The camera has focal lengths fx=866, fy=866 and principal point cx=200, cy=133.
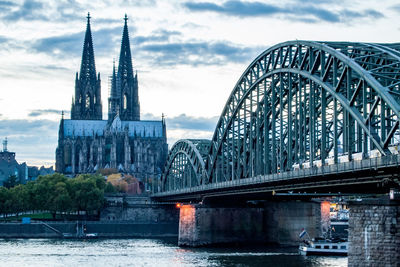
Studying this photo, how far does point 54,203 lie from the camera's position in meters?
161

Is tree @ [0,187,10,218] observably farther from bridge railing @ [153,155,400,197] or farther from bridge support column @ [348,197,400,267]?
bridge support column @ [348,197,400,267]

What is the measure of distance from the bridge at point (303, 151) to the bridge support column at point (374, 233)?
0.20ft

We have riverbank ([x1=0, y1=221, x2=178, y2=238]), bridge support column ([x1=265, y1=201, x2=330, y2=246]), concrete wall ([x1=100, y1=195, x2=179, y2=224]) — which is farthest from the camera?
concrete wall ([x1=100, y1=195, x2=179, y2=224])

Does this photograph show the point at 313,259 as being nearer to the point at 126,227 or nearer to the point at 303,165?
the point at 303,165

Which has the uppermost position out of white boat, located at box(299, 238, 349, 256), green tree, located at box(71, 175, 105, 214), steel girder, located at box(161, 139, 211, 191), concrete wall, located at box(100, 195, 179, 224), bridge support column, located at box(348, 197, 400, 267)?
steel girder, located at box(161, 139, 211, 191)

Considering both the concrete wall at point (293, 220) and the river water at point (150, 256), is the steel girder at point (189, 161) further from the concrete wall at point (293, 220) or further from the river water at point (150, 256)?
the river water at point (150, 256)

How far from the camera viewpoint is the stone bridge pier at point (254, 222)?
356 ft

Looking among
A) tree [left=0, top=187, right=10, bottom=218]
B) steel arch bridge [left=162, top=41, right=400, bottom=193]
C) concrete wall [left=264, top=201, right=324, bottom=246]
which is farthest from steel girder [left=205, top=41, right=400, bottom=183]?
tree [left=0, top=187, right=10, bottom=218]

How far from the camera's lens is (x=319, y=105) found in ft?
245

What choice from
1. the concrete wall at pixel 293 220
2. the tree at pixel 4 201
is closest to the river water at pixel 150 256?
the concrete wall at pixel 293 220

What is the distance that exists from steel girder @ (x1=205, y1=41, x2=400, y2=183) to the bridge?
11 centimetres

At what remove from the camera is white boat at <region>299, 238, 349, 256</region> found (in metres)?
92.6

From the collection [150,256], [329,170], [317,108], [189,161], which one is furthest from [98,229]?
[329,170]

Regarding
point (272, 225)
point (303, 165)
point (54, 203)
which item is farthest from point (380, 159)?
point (54, 203)
